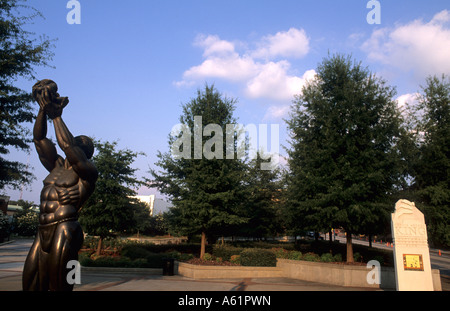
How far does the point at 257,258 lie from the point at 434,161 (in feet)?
36.7

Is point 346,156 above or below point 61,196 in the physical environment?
above

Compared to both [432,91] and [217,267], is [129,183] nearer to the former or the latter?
[217,267]

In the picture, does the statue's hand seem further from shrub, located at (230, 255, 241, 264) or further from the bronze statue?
shrub, located at (230, 255, 241, 264)

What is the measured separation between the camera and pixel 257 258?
51.0 ft

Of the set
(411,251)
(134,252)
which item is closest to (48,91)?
(411,251)

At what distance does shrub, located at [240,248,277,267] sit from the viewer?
50.7 ft

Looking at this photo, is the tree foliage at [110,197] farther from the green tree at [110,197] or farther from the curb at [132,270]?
the curb at [132,270]

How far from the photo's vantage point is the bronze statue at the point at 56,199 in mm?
4562

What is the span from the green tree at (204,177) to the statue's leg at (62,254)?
10.8 meters

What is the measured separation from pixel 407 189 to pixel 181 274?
13905mm

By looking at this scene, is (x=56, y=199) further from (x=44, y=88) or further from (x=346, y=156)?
(x=346, y=156)

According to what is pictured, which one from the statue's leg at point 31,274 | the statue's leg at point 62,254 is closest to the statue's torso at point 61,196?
the statue's leg at point 62,254

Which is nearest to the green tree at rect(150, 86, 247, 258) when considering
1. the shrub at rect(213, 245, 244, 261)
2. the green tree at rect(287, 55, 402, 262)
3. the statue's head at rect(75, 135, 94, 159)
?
the shrub at rect(213, 245, 244, 261)
